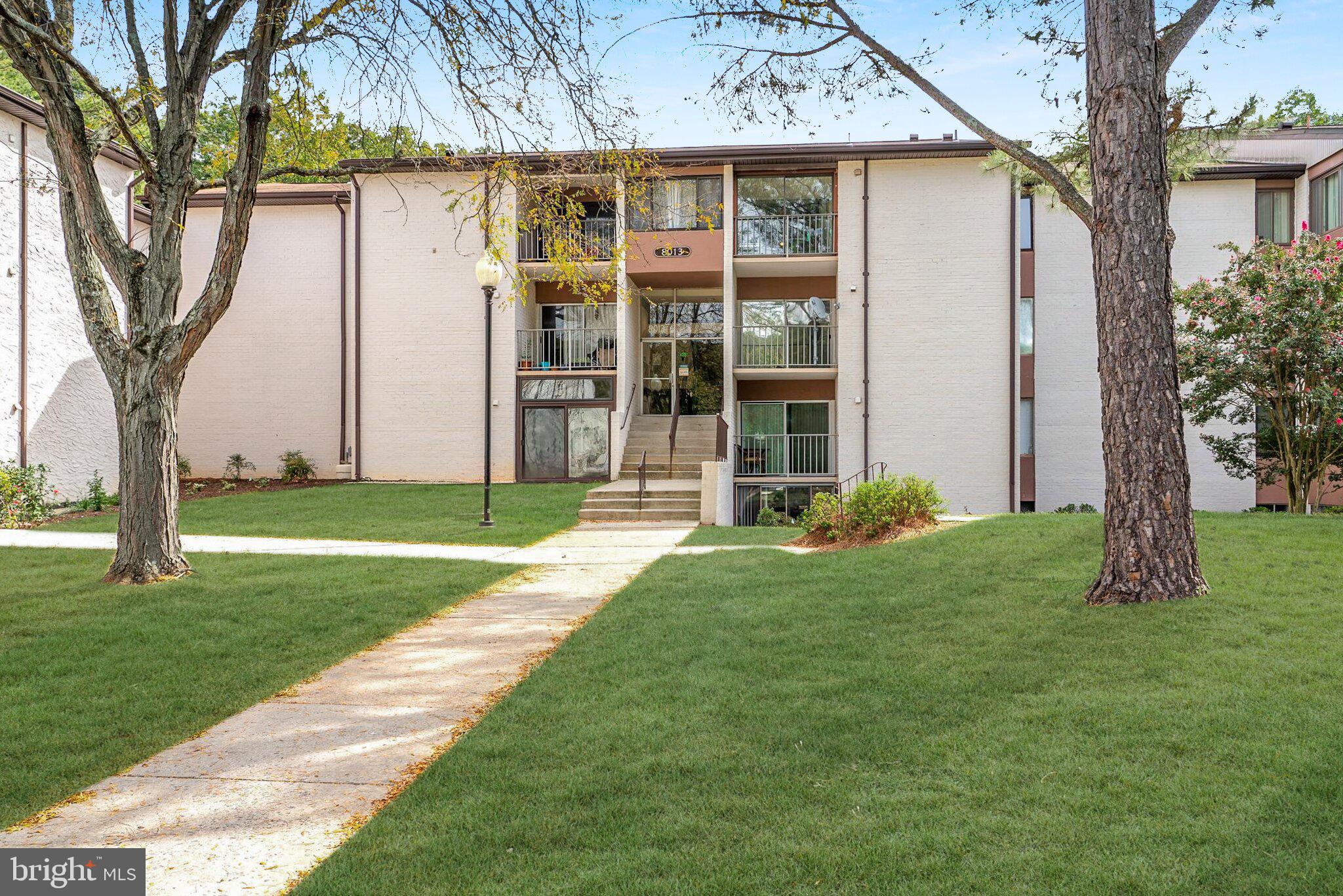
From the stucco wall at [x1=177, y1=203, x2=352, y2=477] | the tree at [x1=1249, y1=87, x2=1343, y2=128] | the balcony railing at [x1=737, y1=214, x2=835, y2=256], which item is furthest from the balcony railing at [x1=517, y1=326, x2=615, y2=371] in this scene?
the tree at [x1=1249, y1=87, x2=1343, y2=128]

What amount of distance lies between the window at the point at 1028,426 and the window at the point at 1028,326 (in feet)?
4.12

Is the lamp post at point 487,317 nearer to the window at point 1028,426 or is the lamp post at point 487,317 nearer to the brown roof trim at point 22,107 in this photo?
the brown roof trim at point 22,107

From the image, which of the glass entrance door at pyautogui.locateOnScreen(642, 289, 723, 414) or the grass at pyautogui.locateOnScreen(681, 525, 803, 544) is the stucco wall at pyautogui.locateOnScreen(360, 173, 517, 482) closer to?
the glass entrance door at pyautogui.locateOnScreen(642, 289, 723, 414)

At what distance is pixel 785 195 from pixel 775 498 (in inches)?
289

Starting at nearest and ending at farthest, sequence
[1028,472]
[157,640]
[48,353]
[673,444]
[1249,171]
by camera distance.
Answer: [157,640] → [48,353] → [673,444] → [1249,171] → [1028,472]

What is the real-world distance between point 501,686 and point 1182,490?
501cm

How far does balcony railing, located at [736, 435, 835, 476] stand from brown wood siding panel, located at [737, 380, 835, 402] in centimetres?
112

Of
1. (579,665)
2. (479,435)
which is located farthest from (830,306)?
(579,665)

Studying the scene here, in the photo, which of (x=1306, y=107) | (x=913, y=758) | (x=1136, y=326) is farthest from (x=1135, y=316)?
(x=1306, y=107)

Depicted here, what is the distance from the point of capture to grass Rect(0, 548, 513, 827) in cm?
424

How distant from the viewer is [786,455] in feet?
68.2

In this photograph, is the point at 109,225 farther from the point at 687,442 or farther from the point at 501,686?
the point at 687,442

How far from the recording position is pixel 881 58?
838 cm

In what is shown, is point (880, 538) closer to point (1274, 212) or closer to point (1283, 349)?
point (1283, 349)
